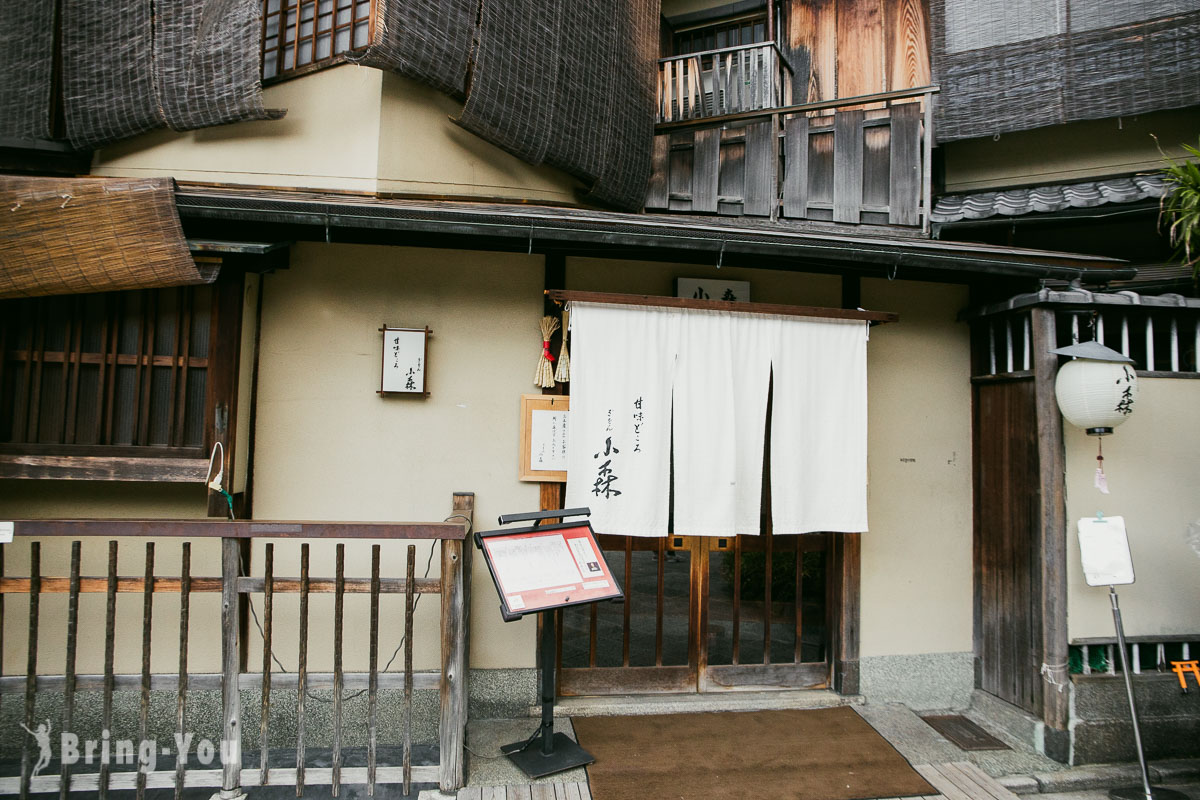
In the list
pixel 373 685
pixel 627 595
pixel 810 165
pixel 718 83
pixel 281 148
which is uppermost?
pixel 718 83

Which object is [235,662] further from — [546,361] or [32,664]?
[546,361]

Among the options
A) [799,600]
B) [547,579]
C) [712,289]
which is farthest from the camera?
[799,600]

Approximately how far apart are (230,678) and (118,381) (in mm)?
2353

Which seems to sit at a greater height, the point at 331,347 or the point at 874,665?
the point at 331,347

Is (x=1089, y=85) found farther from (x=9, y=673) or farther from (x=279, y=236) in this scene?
(x=9, y=673)

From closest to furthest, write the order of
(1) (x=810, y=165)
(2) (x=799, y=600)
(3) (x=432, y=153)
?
(3) (x=432, y=153) → (2) (x=799, y=600) → (1) (x=810, y=165)

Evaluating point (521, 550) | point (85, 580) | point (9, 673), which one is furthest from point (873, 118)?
point (9, 673)

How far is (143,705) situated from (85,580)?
882 mm

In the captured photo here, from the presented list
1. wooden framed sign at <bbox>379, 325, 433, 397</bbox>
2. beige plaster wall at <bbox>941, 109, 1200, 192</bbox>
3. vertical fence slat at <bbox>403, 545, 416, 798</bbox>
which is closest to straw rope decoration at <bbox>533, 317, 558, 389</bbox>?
wooden framed sign at <bbox>379, 325, 433, 397</bbox>

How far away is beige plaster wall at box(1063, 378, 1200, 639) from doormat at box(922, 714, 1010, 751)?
1137 millimetres

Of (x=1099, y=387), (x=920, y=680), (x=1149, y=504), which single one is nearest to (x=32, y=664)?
(x=920, y=680)

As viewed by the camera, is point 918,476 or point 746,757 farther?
point 918,476

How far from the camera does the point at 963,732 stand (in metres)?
5.45

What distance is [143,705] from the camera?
4.05 metres
